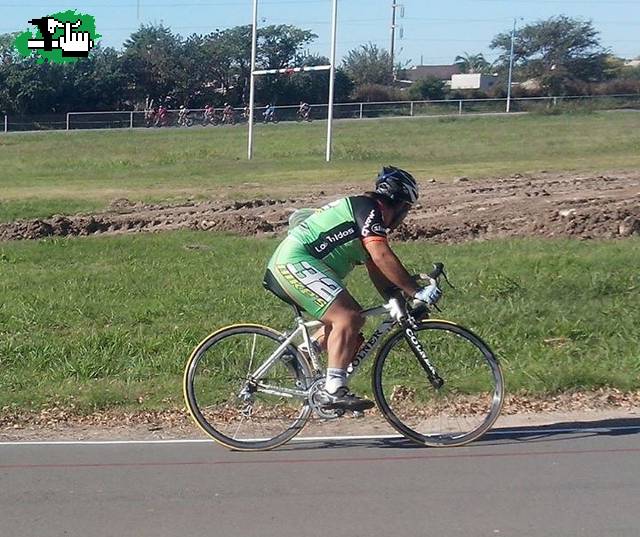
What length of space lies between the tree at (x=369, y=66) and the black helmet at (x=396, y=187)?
75.8 m

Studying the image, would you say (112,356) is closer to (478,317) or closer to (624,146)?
(478,317)

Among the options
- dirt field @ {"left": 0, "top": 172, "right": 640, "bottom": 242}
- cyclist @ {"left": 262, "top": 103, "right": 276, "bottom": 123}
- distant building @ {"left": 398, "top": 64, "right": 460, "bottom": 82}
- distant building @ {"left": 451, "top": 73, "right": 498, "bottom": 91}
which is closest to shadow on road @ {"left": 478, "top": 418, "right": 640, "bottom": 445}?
dirt field @ {"left": 0, "top": 172, "right": 640, "bottom": 242}

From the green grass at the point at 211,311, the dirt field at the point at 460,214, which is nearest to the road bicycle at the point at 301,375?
the green grass at the point at 211,311

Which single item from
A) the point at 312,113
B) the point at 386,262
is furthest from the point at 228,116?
the point at 386,262

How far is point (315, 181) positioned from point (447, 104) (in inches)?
1568

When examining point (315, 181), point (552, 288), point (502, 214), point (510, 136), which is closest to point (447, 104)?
point (510, 136)

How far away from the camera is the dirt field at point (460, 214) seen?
1595 centimetres

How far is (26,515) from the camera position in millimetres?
5473

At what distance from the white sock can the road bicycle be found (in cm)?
6

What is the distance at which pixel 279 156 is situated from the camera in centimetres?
3931

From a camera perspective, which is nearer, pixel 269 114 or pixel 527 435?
pixel 527 435

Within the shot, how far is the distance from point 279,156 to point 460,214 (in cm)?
2160

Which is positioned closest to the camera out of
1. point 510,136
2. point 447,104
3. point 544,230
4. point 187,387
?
point 187,387

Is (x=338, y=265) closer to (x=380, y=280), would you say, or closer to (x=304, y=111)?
(x=380, y=280)
